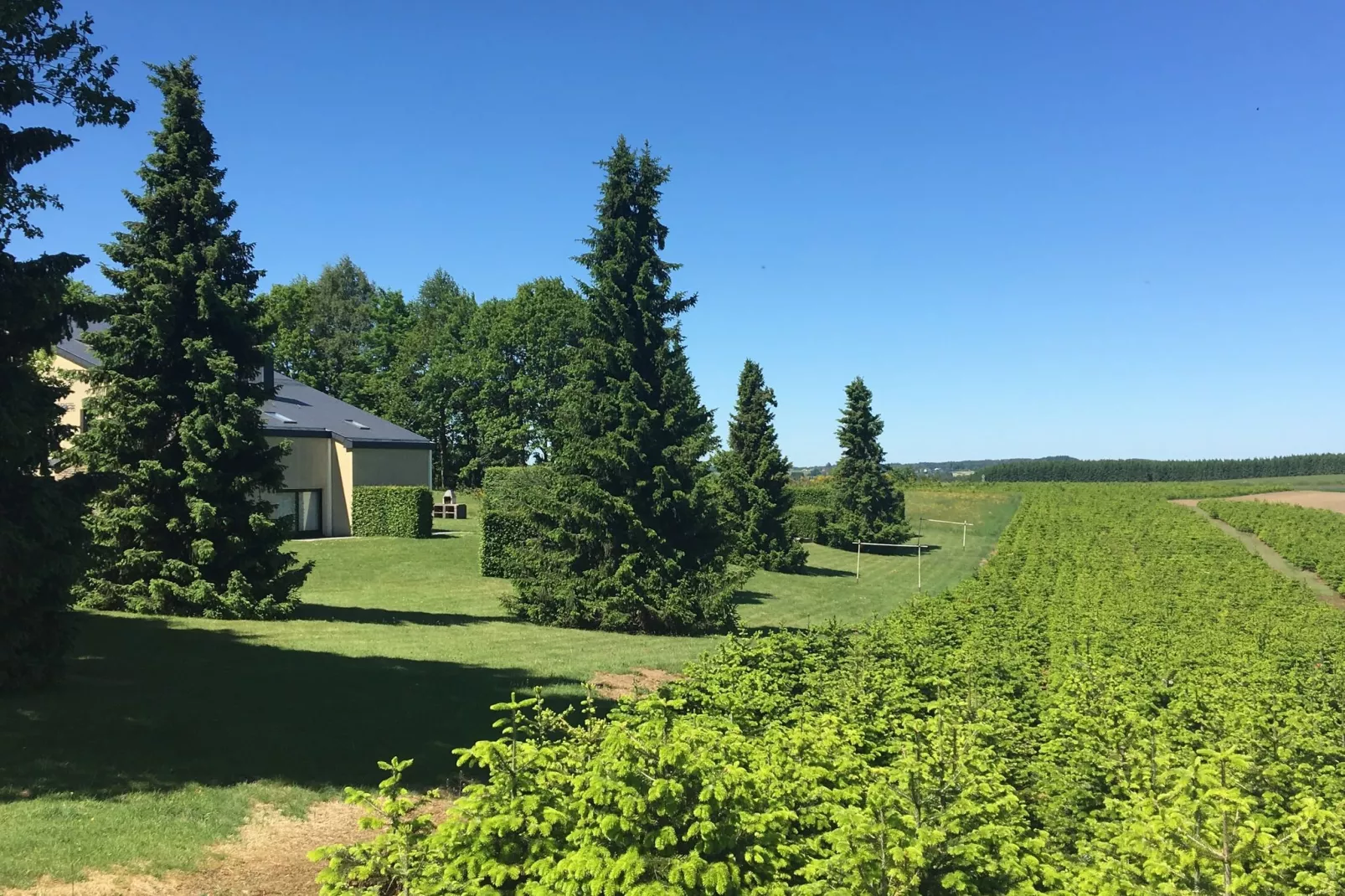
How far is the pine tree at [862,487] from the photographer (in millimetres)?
41906

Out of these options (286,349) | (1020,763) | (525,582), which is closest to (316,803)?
(1020,763)

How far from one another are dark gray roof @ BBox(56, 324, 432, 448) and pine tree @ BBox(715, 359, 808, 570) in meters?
14.4

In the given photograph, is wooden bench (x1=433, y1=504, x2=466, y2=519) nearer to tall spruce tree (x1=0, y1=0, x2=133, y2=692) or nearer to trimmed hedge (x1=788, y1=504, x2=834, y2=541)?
trimmed hedge (x1=788, y1=504, x2=834, y2=541)

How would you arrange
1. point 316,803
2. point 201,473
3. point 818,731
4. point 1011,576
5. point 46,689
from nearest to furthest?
point 818,731, point 316,803, point 46,689, point 201,473, point 1011,576

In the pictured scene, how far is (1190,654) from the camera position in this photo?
41.8 ft

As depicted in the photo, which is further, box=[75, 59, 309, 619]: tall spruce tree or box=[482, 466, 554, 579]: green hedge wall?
box=[482, 466, 554, 579]: green hedge wall

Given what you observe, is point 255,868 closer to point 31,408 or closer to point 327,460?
point 31,408

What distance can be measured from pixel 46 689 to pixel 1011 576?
2488cm

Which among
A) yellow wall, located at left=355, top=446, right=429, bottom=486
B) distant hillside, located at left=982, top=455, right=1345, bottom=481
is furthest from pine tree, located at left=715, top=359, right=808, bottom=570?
distant hillside, located at left=982, top=455, right=1345, bottom=481

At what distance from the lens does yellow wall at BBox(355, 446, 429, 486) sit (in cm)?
3422

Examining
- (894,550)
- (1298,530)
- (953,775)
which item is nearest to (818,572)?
(894,550)

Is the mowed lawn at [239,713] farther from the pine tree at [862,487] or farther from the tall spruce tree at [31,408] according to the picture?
the pine tree at [862,487]

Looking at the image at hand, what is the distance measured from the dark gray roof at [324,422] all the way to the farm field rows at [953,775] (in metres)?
26.7

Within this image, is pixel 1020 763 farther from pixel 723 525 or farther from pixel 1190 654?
pixel 723 525
